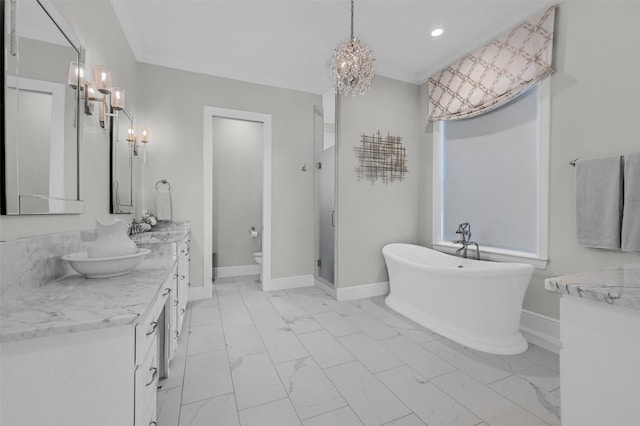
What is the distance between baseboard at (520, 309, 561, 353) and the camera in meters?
2.20

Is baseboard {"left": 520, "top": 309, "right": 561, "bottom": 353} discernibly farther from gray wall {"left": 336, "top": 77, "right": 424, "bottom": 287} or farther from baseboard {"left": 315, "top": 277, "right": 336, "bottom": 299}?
baseboard {"left": 315, "top": 277, "right": 336, "bottom": 299}

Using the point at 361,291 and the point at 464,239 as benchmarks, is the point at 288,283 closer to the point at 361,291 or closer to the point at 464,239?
the point at 361,291

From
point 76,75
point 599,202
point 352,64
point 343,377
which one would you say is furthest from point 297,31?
point 343,377

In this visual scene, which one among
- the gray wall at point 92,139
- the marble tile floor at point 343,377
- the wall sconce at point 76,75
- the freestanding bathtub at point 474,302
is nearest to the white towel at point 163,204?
the gray wall at point 92,139

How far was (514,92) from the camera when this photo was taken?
2.49m

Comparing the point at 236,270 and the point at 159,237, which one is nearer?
the point at 159,237

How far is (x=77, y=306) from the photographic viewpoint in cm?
86

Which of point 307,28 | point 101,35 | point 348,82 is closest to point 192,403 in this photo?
point 348,82

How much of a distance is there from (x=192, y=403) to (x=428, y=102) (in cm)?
388

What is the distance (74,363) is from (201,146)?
293 centimetres

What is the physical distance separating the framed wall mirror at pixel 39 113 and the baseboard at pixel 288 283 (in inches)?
94.4

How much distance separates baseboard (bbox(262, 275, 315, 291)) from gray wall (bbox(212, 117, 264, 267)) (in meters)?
1.10

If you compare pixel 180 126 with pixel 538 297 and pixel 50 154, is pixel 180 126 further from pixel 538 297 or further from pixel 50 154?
pixel 538 297

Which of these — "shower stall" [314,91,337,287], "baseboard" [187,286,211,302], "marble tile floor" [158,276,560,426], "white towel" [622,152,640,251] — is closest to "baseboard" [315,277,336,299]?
"shower stall" [314,91,337,287]
